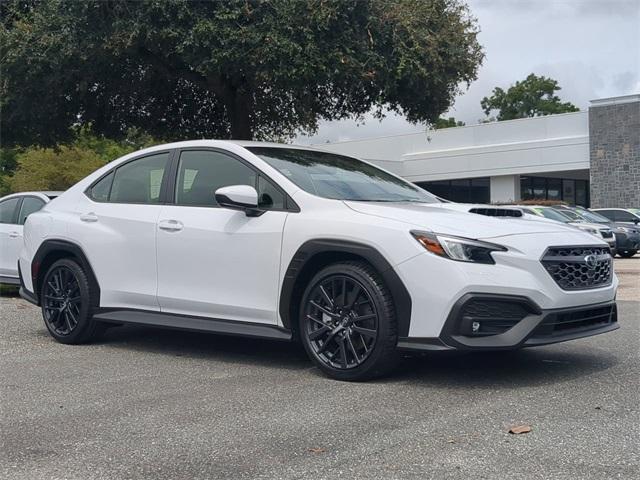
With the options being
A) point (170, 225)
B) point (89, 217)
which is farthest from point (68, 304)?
point (170, 225)

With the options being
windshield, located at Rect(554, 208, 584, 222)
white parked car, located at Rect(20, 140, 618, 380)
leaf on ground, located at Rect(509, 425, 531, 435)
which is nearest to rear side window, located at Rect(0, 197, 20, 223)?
white parked car, located at Rect(20, 140, 618, 380)

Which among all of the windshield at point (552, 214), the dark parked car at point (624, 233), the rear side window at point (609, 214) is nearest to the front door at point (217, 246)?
the windshield at point (552, 214)

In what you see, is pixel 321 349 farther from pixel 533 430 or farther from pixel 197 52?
pixel 197 52

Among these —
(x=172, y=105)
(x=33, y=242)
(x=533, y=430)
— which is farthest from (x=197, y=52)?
(x=533, y=430)

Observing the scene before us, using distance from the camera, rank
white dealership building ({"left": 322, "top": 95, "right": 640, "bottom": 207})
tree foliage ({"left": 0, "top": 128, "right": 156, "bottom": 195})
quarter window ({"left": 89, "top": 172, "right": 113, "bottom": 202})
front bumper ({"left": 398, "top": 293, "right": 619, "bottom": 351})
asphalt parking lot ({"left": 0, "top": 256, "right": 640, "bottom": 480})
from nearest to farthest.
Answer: asphalt parking lot ({"left": 0, "top": 256, "right": 640, "bottom": 480})
front bumper ({"left": 398, "top": 293, "right": 619, "bottom": 351})
quarter window ({"left": 89, "top": 172, "right": 113, "bottom": 202})
white dealership building ({"left": 322, "top": 95, "right": 640, "bottom": 207})
tree foliage ({"left": 0, "top": 128, "right": 156, "bottom": 195})

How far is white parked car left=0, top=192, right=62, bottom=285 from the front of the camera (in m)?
11.4

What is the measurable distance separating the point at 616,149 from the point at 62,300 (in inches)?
1445

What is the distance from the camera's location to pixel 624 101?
1570 inches

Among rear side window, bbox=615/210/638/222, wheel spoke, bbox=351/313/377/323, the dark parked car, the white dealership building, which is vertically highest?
the white dealership building

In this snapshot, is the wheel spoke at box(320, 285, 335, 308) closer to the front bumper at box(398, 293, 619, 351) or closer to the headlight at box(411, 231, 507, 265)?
the front bumper at box(398, 293, 619, 351)

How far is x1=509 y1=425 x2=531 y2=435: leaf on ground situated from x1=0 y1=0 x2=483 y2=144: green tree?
10.6m

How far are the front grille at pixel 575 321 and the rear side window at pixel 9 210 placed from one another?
28.5ft

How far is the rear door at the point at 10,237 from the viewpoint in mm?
11422

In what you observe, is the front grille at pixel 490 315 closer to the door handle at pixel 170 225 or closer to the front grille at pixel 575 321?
the front grille at pixel 575 321
